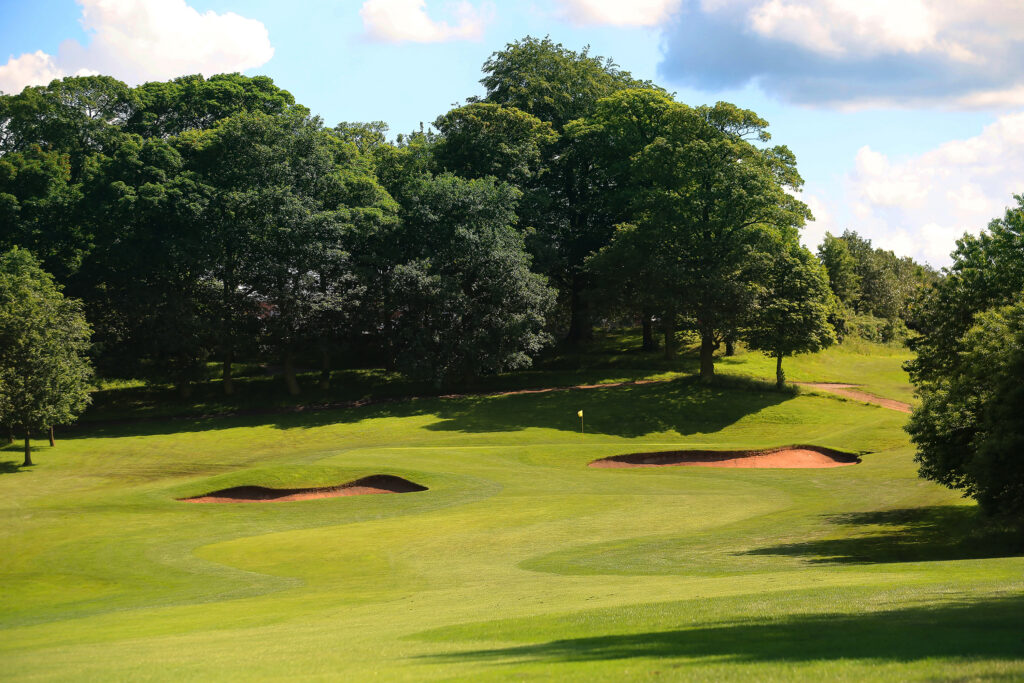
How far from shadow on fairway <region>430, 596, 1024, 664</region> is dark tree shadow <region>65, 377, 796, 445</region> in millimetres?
40958

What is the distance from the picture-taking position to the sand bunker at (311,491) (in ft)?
123

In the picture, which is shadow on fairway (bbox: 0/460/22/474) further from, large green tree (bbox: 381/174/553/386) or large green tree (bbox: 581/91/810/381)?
large green tree (bbox: 581/91/810/381)

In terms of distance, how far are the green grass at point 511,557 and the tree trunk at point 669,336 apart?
7635mm

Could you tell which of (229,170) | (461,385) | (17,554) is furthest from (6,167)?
(17,554)

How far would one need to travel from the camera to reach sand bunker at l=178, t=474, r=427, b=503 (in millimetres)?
37375

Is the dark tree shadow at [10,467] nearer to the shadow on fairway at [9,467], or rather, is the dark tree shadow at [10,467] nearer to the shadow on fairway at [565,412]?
the shadow on fairway at [9,467]

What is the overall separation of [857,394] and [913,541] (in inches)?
1492

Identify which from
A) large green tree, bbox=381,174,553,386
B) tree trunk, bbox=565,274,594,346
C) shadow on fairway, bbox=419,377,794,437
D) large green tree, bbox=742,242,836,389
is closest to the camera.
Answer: shadow on fairway, bbox=419,377,794,437

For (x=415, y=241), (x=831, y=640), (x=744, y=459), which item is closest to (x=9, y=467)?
(x=415, y=241)

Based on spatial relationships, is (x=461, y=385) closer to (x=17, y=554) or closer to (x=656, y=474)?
(x=656, y=474)

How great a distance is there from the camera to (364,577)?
22.3 m

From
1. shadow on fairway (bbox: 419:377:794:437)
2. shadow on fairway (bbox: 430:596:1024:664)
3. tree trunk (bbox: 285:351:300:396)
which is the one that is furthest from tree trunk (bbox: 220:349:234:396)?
shadow on fairway (bbox: 430:596:1024:664)

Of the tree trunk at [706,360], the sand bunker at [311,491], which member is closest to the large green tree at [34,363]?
the sand bunker at [311,491]

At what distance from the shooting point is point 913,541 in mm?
23125
